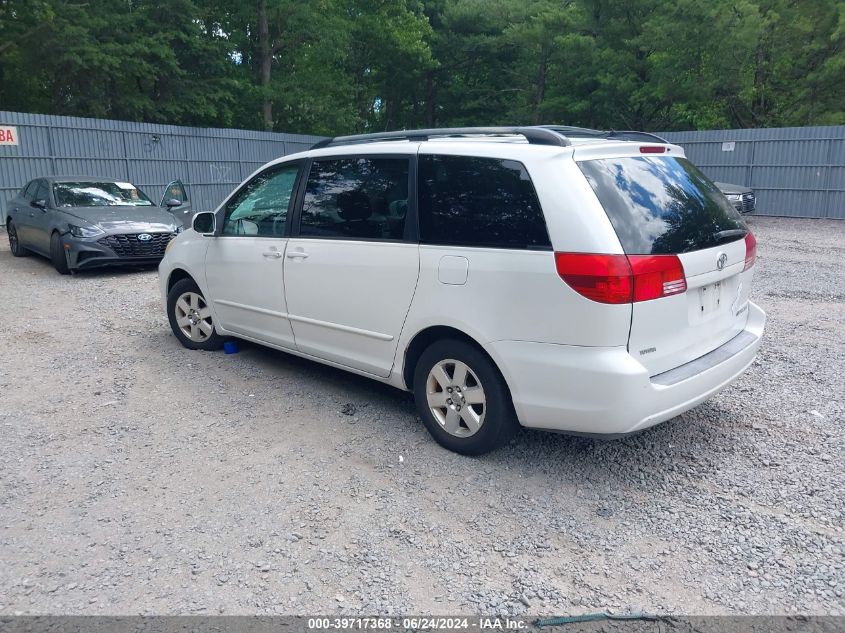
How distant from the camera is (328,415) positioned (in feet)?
15.8

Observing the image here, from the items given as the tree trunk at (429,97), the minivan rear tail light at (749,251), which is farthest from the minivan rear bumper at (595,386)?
the tree trunk at (429,97)

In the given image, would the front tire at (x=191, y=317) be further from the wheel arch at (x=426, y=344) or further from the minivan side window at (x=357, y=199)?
the wheel arch at (x=426, y=344)

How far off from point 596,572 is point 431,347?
1.62 metres

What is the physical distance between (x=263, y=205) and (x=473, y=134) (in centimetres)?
196

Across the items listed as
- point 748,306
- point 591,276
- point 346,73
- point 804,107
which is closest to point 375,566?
point 591,276

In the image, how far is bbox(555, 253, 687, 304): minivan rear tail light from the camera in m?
3.32

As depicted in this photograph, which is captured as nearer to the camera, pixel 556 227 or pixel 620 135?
pixel 556 227

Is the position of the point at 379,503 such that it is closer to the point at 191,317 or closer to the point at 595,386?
the point at 595,386

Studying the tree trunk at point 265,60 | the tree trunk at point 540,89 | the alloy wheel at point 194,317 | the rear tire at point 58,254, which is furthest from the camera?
the tree trunk at point 540,89

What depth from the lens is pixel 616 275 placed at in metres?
3.31

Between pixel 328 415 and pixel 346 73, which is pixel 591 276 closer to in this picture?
pixel 328 415

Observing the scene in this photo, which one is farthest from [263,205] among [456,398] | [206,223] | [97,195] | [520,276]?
[97,195]

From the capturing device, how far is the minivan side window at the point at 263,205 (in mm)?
5164

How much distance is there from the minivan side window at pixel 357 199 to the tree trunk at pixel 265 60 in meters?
24.6
